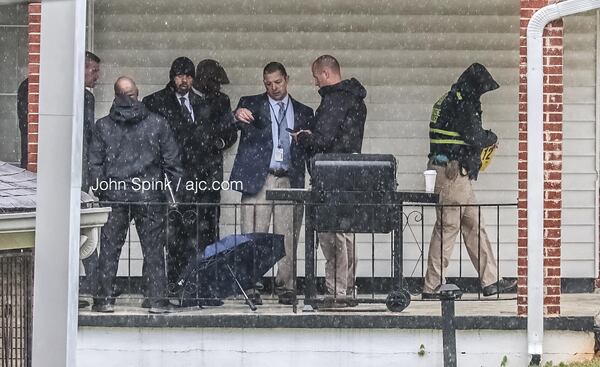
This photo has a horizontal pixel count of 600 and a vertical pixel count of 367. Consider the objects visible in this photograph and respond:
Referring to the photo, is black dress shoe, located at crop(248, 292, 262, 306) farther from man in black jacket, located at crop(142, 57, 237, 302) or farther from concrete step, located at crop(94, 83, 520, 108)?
concrete step, located at crop(94, 83, 520, 108)

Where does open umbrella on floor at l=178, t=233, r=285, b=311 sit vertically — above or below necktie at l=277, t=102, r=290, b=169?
below

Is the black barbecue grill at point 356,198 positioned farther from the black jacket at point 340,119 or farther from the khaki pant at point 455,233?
the khaki pant at point 455,233

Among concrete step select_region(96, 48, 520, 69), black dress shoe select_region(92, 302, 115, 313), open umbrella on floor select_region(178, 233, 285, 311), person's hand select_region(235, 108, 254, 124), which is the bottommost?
black dress shoe select_region(92, 302, 115, 313)

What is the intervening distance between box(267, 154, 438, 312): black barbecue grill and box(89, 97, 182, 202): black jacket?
3.72 feet

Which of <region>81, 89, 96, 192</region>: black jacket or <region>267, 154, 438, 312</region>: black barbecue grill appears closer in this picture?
<region>267, 154, 438, 312</region>: black barbecue grill

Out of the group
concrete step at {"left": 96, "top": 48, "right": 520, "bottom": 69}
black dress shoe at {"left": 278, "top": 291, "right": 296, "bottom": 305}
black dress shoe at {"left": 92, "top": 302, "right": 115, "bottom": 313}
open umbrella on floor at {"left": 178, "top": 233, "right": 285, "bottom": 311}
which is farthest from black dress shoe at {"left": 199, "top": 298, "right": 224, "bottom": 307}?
concrete step at {"left": 96, "top": 48, "right": 520, "bottom": 69}

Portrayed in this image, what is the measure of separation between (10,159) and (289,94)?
2625mm

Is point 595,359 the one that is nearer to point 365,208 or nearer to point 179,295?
point 365,208

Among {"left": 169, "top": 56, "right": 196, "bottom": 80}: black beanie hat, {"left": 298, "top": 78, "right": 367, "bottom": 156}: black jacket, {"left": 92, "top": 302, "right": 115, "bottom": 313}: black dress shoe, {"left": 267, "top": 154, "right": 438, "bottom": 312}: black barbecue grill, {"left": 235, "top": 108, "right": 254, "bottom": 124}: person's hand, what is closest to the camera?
{"left": 267, "top": 154, "right": 438, "bottom": 312}: black barbecue grill

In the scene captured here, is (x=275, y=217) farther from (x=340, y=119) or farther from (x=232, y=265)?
(x=340, y=119)

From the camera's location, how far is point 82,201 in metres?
10.4

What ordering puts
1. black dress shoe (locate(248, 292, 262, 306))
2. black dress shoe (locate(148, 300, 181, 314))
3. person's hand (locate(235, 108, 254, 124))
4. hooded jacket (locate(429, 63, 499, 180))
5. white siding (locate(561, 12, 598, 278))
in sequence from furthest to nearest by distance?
1. white siding (locate(561, 12, 598, 278))
2. person's hand (locate(235, 108, 254, 124))
3. hooded jacket (locate(429, 63, 499, 180))
4. black dress shoe (locate(248, 292, 262, 306))
5. black dress shoe (locate(148, 300, 181, 314))

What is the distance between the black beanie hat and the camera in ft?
42.5

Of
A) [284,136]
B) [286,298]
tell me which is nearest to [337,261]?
[286,298]
